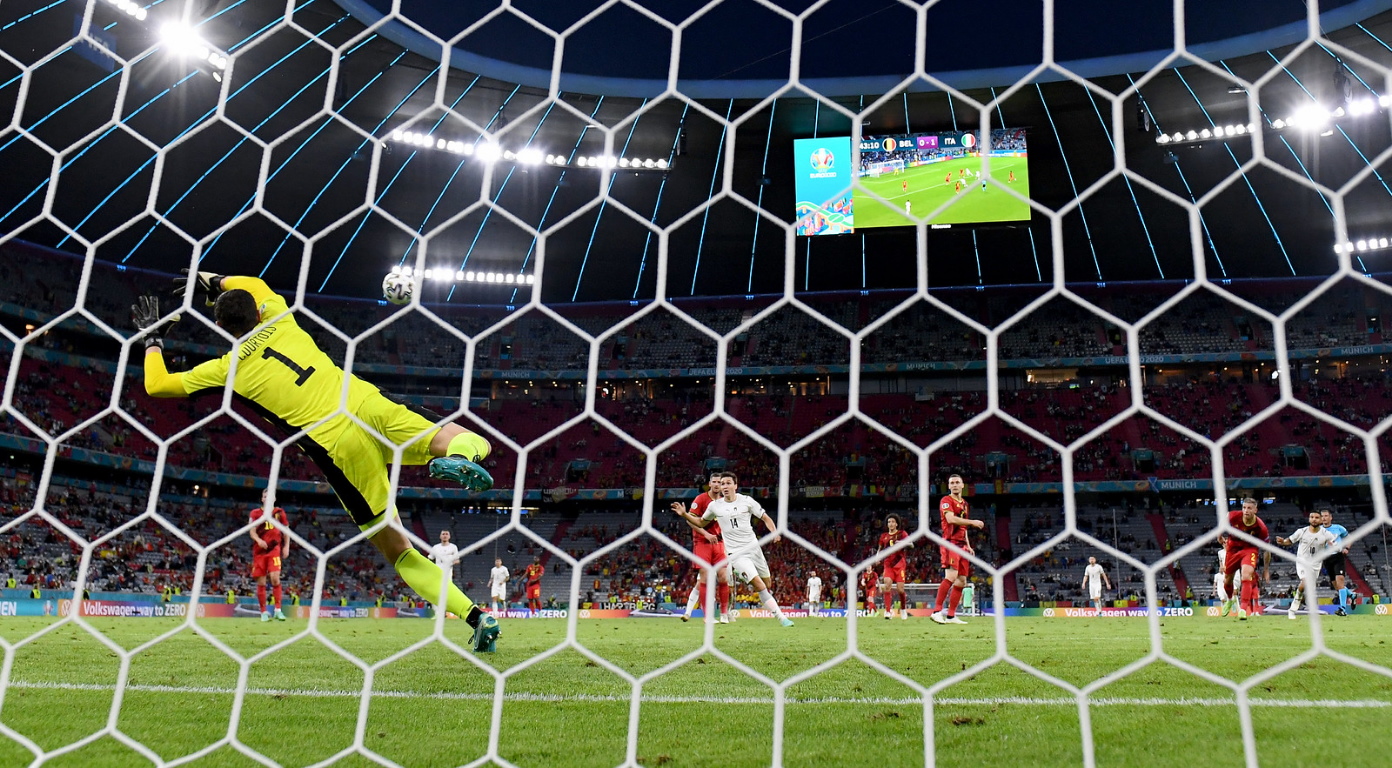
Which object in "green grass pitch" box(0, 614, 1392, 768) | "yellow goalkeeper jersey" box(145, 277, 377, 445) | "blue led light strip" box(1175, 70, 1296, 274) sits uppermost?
"blue led light strip" box(1175, 70, 1296, 274)

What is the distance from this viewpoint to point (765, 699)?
278cm

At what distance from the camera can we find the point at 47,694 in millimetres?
2889

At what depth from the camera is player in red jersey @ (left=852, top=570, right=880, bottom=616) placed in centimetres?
→ 1518

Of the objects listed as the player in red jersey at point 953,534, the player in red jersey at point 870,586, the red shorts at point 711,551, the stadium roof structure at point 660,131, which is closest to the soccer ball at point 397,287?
the red shorts at point 711,551

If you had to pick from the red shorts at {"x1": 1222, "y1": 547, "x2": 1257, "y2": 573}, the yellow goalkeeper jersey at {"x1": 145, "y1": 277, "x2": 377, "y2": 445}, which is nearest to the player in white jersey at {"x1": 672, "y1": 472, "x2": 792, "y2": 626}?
the yellow goalkeeper jersey at {"x1": 145, "y1": 277, "x2": 377, "y2": 445}

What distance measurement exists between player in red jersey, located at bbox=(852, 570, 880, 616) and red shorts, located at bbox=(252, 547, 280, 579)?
907 centimetres

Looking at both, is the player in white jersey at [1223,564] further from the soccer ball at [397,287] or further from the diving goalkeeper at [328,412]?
the soccer ball at [397,287]

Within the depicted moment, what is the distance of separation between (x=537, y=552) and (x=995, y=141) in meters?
16.0

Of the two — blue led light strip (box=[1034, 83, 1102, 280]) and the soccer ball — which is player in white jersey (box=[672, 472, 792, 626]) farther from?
blue led light strip (box=[1034, 83, 1102, 280])

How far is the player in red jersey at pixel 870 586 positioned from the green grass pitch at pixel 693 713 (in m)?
11.2

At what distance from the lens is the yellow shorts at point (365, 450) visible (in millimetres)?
3516

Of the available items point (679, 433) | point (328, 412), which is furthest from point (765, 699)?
point (328, 412)

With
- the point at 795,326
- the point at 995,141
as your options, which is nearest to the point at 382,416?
the point at 995,141

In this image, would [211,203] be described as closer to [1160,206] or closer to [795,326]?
[795,326]
